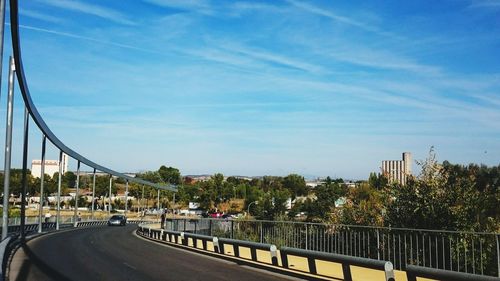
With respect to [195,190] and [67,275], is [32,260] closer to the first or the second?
[67,275]

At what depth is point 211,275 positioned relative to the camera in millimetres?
14414

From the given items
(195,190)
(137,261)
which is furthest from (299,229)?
(195,190)

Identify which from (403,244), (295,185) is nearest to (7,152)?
(403,244)

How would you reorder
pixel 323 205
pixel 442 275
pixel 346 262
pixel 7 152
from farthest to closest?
pixel 323 205
pixel 7 152
pixel 346 262
pixel 442 275

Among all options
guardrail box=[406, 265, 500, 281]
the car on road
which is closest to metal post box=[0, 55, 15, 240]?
guardrail box=[406, 265, 500, 281]

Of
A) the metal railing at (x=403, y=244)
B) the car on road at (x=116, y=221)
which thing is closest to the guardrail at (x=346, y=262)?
the metal railing at (x=403, y=244)

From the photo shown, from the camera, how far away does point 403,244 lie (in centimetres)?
1416

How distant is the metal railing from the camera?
480 inches

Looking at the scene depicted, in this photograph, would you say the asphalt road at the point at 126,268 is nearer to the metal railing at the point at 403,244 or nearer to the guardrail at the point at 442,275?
the metal railing at the point at 403,244

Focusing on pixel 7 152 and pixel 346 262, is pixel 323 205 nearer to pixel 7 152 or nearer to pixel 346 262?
pixel 7 152

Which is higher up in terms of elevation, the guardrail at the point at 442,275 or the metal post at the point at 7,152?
the metal post at the point at 7,152

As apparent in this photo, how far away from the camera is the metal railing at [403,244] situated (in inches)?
480

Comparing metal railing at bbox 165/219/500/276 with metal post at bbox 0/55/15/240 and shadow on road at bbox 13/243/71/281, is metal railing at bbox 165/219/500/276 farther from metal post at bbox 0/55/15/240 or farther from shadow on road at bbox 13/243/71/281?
metal post at bbox 0/55/15/240

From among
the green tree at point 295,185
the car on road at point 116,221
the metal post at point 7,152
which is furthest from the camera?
the green tree at point 295,185
